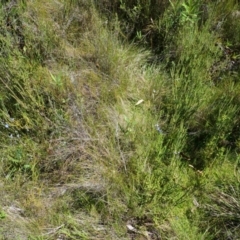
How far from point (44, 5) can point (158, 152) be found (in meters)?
1.63

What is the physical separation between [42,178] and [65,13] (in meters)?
1.44

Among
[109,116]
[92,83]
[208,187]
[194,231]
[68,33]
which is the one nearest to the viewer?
[194,231]

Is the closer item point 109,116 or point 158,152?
point 158,152

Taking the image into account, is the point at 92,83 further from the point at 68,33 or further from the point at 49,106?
the point at 68,33

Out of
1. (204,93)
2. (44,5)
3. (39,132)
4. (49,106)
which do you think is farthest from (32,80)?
(204,93)

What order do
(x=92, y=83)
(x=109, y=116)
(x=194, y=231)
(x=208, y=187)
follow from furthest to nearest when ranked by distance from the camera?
(x=92, y=83), (x=109, y=116), (x=208, y=187), (x=194, y=231)

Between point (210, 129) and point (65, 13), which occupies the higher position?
point (65, 13)

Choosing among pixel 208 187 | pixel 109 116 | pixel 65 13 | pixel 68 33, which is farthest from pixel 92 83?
pixel 208 187

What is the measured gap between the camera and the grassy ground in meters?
2.00

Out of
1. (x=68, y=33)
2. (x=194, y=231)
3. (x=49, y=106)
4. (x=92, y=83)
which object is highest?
(x=68, y=33)

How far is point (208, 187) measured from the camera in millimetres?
2082

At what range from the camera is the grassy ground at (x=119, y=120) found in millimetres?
1997

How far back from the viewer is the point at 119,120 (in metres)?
2.29

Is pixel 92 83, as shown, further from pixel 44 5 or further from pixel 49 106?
pixel 44 5
